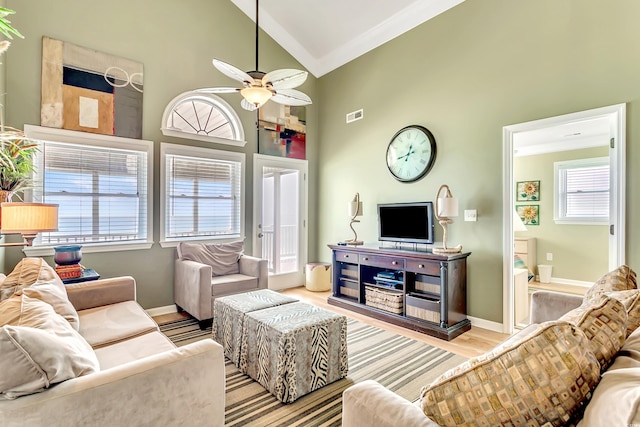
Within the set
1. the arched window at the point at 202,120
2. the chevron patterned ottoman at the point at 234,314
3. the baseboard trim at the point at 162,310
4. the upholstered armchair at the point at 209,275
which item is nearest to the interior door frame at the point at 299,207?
the arched window at the point at 202,120

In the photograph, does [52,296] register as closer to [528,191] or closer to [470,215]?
[470,215]

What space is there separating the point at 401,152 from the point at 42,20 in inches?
164

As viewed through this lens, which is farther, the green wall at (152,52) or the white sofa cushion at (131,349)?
the green wall at (152,52)

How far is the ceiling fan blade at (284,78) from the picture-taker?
256 cm

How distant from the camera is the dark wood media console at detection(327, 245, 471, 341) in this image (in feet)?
10.8

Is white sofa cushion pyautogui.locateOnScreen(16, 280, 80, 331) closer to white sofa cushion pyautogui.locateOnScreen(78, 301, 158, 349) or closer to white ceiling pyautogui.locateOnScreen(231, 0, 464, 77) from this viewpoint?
white sofa cushion pyautogui.locateOnScreen(78, 301, 158, 349)

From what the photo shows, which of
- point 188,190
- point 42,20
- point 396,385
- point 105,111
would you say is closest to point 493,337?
point 396,385

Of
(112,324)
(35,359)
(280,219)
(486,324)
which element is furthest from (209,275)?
(486,324)

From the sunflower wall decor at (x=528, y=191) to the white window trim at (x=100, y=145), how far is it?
→ 636 cm

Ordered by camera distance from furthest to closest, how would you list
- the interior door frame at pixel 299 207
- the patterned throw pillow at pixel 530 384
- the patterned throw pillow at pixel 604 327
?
the interior door frame at pixel 299 207 < the patterned throw pillow at pixel 604 327 < the patterned throw pillow at pixel 530 384

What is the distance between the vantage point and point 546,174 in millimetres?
5902

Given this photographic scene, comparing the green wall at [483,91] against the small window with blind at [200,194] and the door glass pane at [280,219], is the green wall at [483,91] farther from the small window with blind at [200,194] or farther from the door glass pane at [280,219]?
the small window with blind at [200,194]

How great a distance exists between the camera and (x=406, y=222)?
3971mm

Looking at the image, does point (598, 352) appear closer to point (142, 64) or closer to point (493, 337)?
point (493, 337)
